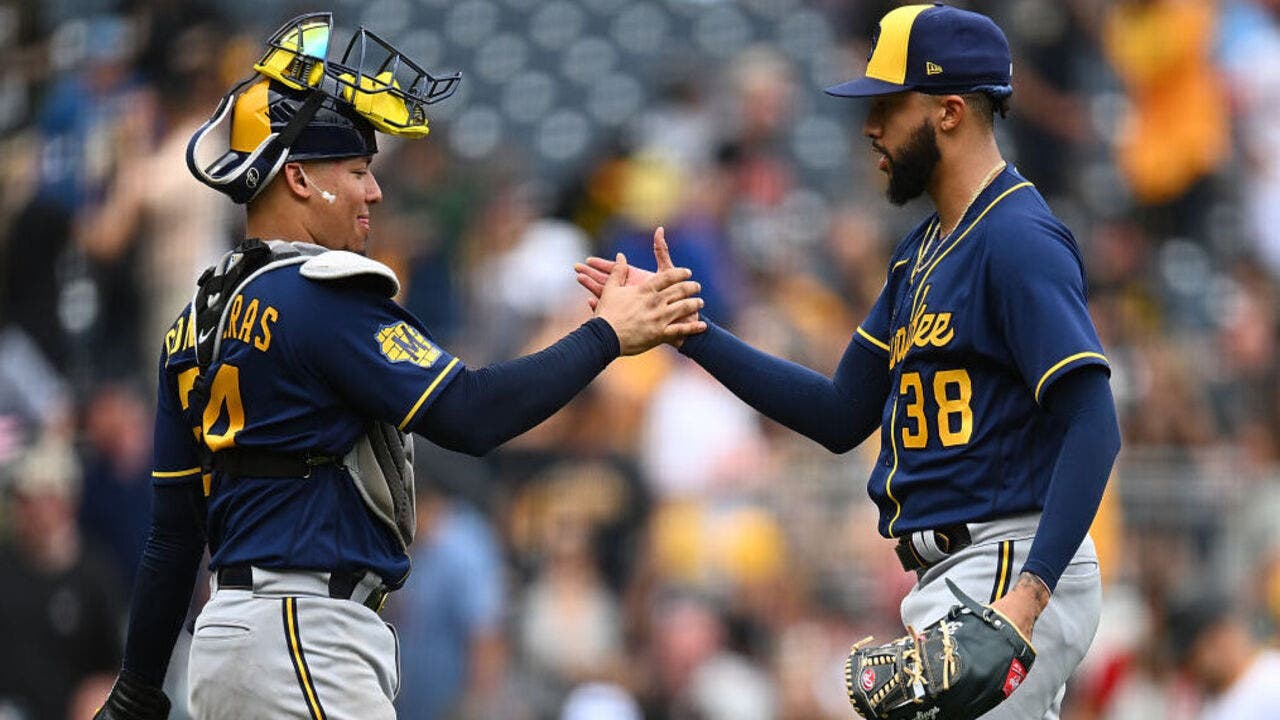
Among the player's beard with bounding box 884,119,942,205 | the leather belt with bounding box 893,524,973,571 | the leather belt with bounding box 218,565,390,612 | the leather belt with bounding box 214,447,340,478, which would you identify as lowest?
the leather belt with bounding box 218,565,390,612

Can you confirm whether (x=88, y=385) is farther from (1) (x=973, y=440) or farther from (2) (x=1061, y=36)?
(1) (x=973, y=440)

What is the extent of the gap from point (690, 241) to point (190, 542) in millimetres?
6653

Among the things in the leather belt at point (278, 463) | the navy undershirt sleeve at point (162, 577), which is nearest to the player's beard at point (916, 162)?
the leather belt at point (278, 463)

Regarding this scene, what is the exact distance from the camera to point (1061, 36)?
12.2 meters

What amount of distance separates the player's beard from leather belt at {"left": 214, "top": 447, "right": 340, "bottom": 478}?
1500mm

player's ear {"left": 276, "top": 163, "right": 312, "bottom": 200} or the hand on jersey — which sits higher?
player's ear {"left": 276, "top": 163, "right": 312, "bottom": 200}

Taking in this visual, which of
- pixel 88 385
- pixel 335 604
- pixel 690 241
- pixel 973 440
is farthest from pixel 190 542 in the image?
pixel 690 241

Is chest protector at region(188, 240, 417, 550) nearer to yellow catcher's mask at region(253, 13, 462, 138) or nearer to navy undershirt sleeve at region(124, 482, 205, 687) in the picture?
navy undershirt sleeve at region(124, 482, 205, 687)

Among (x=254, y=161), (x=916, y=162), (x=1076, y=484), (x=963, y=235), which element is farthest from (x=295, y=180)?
(x=1076, y=484)

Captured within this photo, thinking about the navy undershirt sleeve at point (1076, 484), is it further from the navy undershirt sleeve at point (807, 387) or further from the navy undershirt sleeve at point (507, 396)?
the navy undershirt sleeve at point (507, 396)

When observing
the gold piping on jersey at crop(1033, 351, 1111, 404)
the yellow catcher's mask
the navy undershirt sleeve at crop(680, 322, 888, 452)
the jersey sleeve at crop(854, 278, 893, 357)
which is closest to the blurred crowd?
the navy undershirt sleeve at crop(680, 322, 888, 452)

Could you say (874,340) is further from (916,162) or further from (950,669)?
(950,669)

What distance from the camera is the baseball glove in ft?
14.2

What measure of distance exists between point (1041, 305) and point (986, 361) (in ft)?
0.76
